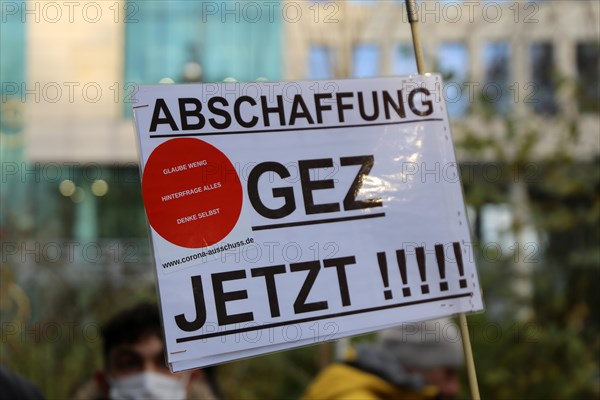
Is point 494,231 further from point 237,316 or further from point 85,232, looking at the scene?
point 85,232

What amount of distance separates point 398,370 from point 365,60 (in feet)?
15.5

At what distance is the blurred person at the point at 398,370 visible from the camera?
3.43 meters

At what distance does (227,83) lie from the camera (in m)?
2.31

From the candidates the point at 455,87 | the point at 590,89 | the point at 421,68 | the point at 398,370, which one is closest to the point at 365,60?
the point at 455,87

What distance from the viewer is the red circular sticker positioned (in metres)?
2.20

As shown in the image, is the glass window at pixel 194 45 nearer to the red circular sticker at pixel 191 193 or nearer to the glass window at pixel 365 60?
the glass window at pixel 365 60

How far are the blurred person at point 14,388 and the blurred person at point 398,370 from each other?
1.04 metres

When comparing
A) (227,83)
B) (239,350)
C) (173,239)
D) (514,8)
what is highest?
(514,8)

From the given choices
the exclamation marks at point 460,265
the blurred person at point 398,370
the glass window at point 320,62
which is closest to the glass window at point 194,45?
the glass window at point 320,62

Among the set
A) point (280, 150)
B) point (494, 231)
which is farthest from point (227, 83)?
point (494, 231)

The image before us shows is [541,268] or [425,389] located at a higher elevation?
[541,268]

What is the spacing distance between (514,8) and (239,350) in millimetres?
5493

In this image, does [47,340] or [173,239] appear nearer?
[173,239]

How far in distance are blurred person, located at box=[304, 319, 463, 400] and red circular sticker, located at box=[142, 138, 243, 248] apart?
133 centimetres
